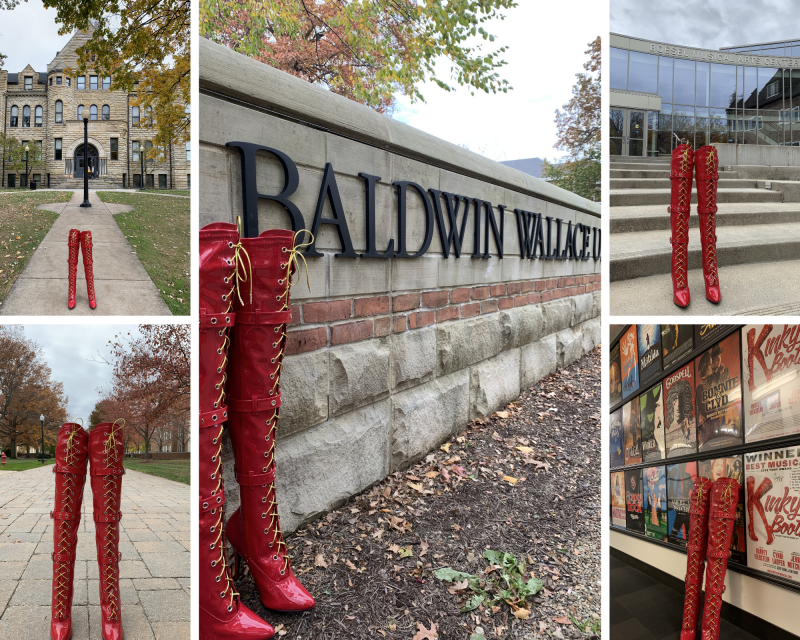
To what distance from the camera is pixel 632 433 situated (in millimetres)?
5793

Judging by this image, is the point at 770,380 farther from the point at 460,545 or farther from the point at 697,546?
the point at 460,545

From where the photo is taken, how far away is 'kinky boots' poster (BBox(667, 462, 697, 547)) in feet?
13.3

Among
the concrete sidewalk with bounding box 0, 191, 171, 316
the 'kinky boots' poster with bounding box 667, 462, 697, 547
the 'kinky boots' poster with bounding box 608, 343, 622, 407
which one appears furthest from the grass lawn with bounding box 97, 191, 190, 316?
the 'kinky boots' poster with bounding box 608, 343, 622, 407

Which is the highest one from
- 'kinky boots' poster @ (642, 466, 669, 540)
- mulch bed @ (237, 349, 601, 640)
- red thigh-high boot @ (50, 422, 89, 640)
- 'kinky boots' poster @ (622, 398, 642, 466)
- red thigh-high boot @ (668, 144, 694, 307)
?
red thigh-high boot @ (668, 144, 694, 307)

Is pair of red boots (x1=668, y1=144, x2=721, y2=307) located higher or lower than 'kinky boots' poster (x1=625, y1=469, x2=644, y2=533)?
higher

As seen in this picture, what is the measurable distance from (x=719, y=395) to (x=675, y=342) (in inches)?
45.9

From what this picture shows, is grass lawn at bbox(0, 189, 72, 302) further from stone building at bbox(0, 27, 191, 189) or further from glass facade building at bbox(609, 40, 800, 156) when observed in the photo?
glass facade building at bbox(609, 40, 800, 156)

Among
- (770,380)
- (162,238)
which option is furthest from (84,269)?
(770,380)

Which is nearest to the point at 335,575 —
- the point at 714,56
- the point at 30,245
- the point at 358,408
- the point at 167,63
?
the point at 358,408

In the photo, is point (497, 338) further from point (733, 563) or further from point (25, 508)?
point (25, 508)

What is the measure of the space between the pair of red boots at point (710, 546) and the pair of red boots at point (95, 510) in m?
2.88

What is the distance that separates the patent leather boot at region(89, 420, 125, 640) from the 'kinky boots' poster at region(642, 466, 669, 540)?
454cm

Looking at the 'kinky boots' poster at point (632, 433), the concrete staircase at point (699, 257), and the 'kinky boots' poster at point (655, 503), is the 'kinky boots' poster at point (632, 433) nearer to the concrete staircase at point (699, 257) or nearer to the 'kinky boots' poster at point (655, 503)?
the 'kinky boots' poster at point (655, 503)

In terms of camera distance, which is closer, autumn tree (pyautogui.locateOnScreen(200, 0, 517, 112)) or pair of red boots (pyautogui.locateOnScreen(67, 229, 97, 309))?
pair of red boots (pyautogui.locateOnScreen(67, 229, 97, 309))
